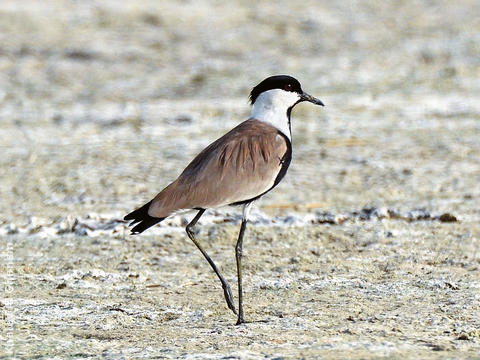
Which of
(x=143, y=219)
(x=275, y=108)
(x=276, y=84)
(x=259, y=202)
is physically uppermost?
(x=276, y=84)

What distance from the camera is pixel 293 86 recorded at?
5.05 m

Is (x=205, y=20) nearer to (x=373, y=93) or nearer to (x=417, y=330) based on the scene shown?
(x=373, y=93)

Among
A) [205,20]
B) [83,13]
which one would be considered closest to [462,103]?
[205,20]

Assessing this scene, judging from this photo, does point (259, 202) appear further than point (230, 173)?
Yes

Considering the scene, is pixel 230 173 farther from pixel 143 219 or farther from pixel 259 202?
pixel 259 202

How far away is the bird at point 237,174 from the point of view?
15.1 ft

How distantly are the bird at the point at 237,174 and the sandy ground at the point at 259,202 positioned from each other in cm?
47

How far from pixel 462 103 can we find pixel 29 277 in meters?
6.27

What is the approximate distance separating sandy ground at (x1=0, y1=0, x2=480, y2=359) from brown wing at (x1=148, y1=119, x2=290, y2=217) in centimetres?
57

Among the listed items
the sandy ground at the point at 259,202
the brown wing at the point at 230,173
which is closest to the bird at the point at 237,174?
the brown wing at the point at 230,173

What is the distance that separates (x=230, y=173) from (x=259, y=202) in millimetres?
2352

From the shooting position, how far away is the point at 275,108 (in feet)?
16.3

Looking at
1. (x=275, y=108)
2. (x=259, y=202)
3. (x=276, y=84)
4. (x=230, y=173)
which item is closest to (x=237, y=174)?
(x=230, y=173)

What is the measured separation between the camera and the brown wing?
462 cm
